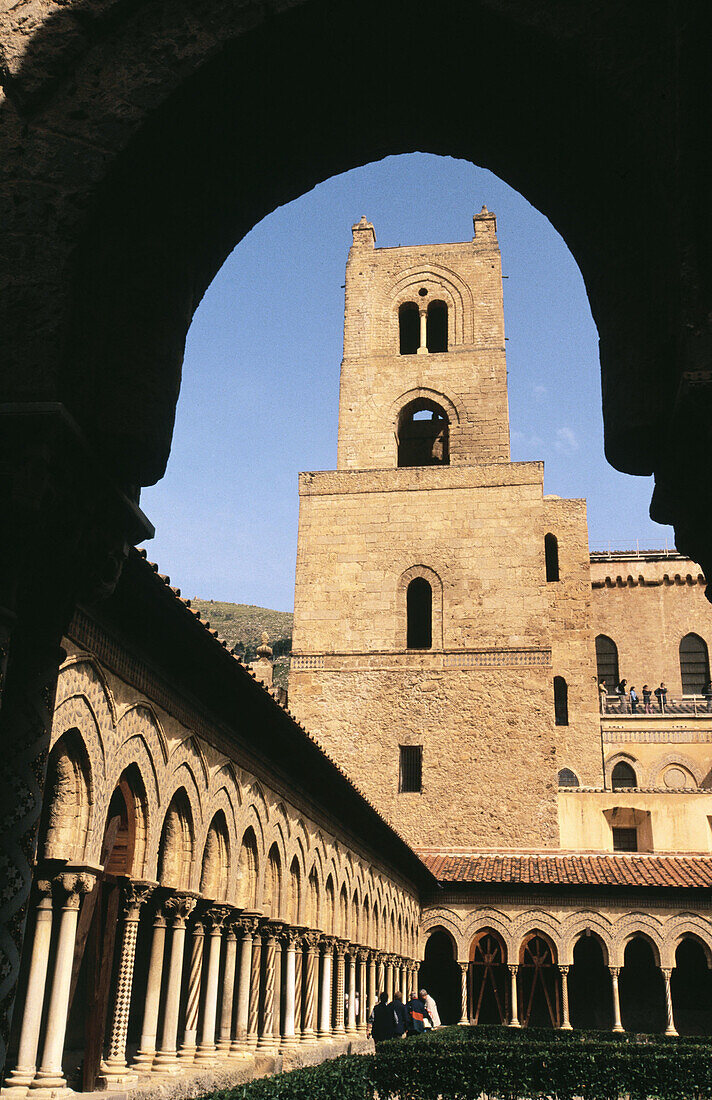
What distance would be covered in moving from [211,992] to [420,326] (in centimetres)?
2440

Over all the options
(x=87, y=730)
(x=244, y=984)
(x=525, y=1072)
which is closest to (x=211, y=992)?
(x=244, y=984)

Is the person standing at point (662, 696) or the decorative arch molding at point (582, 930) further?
the person standing at point (662, 696)

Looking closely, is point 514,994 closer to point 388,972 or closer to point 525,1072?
point 388,972

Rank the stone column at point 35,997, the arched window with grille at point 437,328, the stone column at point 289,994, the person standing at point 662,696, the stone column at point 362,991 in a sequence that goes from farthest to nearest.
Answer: the person standing at point 662,696
the arched window with grille at point 437,328
the stone column at point 362,991
the stone column at point 289,994
the stone column at point 35,997

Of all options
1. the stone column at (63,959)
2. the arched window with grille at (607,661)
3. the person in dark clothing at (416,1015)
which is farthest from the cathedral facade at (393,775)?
the person in dark clothing at (416,1015)

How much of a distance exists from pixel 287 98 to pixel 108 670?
5.01 m

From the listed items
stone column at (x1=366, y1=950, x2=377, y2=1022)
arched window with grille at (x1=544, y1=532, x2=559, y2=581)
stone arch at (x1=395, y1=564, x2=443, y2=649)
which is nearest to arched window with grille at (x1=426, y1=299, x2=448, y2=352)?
stone arch at (x1=395, y1=564, x2=443, y2=649)

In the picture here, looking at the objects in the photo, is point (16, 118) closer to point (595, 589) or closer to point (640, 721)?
point (640, 721)

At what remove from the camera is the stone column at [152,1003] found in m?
9.41

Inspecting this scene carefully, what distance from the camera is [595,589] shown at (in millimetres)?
44250

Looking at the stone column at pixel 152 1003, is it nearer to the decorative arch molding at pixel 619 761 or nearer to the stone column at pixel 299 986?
the stone column at pixel 299 986

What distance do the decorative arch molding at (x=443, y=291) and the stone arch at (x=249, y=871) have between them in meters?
21.4

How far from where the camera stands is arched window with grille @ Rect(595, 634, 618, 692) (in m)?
43.3

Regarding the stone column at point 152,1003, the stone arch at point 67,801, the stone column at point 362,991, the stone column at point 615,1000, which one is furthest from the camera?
the stone column at point 615,1000
